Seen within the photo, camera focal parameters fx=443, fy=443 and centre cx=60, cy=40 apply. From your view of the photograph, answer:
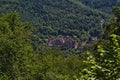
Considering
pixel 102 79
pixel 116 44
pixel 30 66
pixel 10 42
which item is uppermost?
pixel 116 44

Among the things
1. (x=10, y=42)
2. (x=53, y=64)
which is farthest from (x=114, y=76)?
(x=53, y=64)

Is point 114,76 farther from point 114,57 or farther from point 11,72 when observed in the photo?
point 11,72

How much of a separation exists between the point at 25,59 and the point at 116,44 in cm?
2876

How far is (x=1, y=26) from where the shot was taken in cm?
3688

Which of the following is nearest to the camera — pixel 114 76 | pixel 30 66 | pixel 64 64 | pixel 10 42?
pixel 114 76

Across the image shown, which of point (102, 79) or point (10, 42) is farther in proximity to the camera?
point (10, 42)

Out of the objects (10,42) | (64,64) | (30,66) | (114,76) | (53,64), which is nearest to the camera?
(114,76)

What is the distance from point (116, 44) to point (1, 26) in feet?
94.5

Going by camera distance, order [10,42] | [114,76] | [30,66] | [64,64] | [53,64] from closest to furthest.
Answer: [114,76], [10,42], [30,66], [53,64], [64,64]

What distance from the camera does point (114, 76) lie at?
333 inches

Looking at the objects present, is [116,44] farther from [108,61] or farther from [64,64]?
[64,64]

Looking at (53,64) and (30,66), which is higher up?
(30,66)

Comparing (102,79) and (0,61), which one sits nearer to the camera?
(102,79)

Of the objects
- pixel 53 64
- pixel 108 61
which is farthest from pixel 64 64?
pixel 108 61
